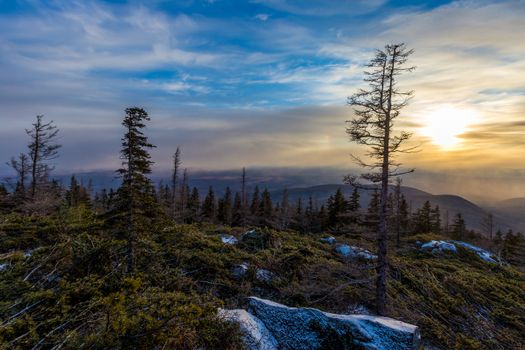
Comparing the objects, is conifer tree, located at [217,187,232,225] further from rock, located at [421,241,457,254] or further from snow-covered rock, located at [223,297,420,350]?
snow-covered rock, located at [223,297,420,350]

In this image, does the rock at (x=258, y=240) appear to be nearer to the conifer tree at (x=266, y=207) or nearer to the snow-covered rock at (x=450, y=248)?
the snow-covered rock at (x=450, y=248)

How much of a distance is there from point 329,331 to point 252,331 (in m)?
1.84

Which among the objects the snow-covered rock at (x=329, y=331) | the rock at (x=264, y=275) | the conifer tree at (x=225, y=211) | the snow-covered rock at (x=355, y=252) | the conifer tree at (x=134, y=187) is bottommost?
the conifer tree at (x=225, y=211)

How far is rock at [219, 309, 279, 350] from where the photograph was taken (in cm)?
625

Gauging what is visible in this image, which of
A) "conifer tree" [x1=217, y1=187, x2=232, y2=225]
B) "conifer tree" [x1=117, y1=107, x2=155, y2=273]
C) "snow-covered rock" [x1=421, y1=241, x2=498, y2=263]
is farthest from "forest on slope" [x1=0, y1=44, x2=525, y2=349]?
"conifer tree" [x1=217, y1=187, x2=232, y2=225]

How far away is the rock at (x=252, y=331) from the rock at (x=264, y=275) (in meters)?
5.54

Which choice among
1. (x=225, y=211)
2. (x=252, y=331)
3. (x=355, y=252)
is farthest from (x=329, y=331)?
(x=225, y=211)

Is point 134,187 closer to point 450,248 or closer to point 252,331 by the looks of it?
point 252,331

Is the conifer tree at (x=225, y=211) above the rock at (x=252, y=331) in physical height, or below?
below

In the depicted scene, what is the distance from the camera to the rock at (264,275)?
12.6 metres

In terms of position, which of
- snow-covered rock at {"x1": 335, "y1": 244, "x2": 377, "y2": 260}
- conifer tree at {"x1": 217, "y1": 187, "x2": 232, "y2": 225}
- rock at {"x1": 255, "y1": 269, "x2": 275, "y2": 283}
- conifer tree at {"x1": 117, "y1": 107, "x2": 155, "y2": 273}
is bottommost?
conifer tree at {"x1": 217, "y1": 187, "x2": 232, "y2": 225}

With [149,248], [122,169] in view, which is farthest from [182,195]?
[122,169]

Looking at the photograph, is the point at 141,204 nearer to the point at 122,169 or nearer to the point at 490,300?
the point at 122,169

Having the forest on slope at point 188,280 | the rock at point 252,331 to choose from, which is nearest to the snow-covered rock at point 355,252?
the forest on slope at point 188,280
